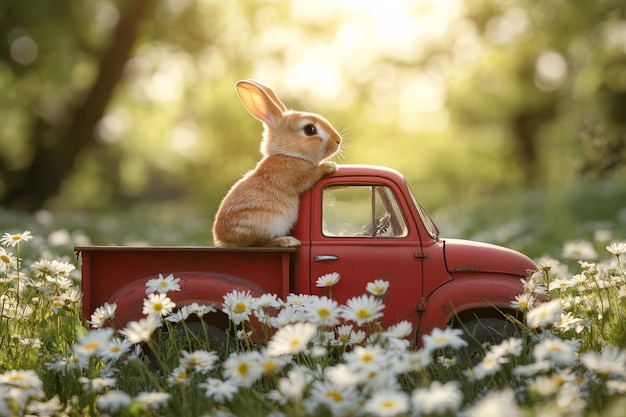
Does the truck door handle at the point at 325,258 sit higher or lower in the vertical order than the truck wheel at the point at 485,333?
higher

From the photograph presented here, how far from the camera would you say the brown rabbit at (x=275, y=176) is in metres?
5.60

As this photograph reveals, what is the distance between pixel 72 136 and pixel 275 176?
1573 centimetres

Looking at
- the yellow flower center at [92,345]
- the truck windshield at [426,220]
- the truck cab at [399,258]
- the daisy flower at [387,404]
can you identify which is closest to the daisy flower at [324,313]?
the daisy flower at [387,404]

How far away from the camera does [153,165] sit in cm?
5188

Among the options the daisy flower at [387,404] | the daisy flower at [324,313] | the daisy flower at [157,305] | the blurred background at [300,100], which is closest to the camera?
the daisy flower at [387,404]

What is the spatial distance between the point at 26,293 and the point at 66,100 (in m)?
17.6

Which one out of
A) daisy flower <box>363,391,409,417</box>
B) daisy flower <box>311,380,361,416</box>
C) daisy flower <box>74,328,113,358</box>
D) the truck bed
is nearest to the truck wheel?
the truck bed

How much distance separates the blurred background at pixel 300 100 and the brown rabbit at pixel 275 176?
5182 mm

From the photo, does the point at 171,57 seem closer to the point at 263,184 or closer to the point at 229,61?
the point at 229,61

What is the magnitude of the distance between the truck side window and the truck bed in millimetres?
538

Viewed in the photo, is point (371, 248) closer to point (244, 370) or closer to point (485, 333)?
point (485, 333)

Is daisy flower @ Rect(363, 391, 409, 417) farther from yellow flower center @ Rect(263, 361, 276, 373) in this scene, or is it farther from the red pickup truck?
the red pickup truck

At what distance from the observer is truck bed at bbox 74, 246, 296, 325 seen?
5.21 m

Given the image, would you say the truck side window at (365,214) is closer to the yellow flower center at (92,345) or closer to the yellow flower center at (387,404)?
the yellow flower center at (92,345)
